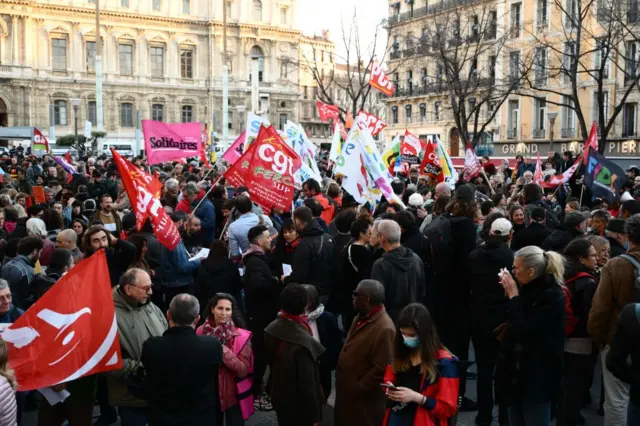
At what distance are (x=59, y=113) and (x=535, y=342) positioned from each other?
202ft

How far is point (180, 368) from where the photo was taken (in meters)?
4.25

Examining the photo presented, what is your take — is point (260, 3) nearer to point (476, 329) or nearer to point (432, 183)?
point (432, 183)

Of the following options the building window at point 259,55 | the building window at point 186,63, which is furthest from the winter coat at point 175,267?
the building window at point 259,55

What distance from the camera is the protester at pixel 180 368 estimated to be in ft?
14.0

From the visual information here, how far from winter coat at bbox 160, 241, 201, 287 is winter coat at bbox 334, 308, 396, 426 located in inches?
118

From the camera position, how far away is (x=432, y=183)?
1391 centimetres

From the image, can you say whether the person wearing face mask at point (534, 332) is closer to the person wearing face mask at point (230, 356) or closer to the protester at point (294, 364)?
the protester at point (294, 364)

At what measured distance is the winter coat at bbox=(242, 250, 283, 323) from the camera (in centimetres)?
627

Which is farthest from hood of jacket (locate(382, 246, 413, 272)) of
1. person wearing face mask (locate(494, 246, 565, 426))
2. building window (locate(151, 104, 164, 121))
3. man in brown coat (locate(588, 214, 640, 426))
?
building window (locate(151, 104, 164, 121))

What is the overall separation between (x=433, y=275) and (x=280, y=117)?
215 ft

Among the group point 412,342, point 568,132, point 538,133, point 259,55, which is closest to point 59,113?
point 259,55

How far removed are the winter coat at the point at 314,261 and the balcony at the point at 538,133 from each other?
33360 millimetres

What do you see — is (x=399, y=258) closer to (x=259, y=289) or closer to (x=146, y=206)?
(x=259, y=289)

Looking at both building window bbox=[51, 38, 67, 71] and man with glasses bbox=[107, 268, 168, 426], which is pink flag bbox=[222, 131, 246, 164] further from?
building window bbox=[51, 38, 67, 71]
